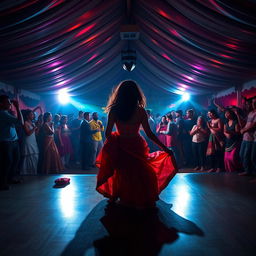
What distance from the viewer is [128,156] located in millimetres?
2254

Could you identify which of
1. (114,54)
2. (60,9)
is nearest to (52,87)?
(114,54)

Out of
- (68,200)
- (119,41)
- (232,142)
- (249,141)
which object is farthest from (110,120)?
(119,41)

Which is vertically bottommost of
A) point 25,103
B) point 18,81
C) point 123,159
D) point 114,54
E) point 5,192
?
point 5,192

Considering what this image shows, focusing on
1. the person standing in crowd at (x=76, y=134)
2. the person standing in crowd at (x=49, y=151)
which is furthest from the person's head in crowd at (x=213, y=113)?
the person standing in crowd at (x=76, y=134)

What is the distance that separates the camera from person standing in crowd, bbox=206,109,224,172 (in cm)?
502

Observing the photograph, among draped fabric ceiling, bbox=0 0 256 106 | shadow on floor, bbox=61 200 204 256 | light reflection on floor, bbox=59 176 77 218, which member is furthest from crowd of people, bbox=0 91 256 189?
shadow on floor, bbox=61 200 204 256

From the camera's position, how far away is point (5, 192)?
3.12 metres

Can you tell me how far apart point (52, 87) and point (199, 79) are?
5.37 m

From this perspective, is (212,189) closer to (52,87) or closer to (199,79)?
(199,79)

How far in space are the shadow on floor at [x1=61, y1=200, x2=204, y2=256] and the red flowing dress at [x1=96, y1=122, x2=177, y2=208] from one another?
16 centimetres

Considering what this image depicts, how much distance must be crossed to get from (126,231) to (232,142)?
392 centimetres

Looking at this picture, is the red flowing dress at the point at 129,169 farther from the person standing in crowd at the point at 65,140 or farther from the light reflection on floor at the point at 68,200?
the person standing in crowd at the point at 65,140

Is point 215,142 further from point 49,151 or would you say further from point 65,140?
point 65,140

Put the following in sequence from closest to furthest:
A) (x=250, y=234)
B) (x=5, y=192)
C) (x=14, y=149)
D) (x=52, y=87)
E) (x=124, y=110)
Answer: (x=250, y=234) → (x=124, y=110) → (x=5, y=192) → (x=14, y=149) → (x=52, y=87)
